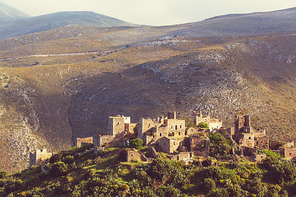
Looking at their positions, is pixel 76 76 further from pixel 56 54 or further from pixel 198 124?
pixel 198 124

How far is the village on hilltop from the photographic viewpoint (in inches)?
1670

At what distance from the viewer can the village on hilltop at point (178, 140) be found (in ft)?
139

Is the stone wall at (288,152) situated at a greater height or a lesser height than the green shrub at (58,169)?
greater

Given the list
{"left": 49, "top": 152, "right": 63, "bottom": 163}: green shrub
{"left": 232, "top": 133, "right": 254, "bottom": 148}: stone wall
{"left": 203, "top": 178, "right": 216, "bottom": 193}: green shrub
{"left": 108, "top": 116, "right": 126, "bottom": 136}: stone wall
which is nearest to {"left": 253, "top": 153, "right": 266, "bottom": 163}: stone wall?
{"left": 232, "top": 133, "right": 254, "bottom": 148}: stone wall

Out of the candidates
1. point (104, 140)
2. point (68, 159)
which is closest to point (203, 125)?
point (104, 140)

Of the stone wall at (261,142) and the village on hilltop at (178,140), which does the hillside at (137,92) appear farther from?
the village on hilltop at (178,140)

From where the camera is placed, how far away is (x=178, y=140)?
1746 inches

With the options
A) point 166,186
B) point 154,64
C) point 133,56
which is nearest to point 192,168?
point 166,186

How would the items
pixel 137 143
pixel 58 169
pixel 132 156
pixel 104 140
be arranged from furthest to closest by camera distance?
1. pixel 104 140
2. pixel 58 169
3. pixel 137 143
4. pixel 132 156

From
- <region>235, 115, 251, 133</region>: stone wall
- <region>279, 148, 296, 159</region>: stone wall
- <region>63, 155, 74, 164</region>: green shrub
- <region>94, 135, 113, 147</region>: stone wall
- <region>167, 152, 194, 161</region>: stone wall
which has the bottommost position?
<region>63, 155, 74, 164</region>: green shrub

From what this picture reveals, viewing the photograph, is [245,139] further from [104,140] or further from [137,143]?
[104,140]

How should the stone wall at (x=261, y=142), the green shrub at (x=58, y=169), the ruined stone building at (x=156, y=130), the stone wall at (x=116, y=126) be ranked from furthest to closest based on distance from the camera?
1. the stone wall at (x=261, y=142)
2. the stone wall at (x=116, y=126)
3. the ruined stone building at (x=156, y=130)
4. the green shrub at (x=58, y=169)

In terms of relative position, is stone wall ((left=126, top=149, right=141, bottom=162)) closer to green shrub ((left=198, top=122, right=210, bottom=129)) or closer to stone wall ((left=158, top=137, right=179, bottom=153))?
stone wall ((left=158, top=137, right=179, bottom=153))

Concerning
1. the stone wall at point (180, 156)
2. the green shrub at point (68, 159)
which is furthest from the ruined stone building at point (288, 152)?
the green shrub at point (68, 159)
